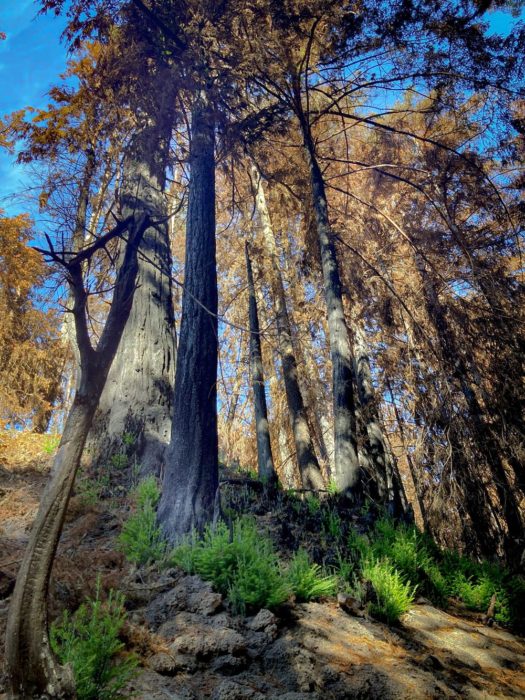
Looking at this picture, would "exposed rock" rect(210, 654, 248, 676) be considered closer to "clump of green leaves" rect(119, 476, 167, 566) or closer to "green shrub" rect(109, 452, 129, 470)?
"clump of green leaves" rect(119, 476, 167, 566)

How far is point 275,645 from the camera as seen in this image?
9.39 ft

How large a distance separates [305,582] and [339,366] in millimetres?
3553

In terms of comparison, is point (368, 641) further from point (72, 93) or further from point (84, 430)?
Result: point (72, 93)

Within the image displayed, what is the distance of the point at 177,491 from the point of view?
14.2 feet

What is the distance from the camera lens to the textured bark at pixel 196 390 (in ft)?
14.0

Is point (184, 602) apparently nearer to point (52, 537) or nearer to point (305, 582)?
point (305, 582)

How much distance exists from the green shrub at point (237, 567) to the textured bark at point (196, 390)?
419 millimetres

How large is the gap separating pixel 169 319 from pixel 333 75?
5546mm

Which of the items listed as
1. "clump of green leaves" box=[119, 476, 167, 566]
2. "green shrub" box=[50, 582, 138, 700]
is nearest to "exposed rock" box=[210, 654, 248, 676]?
"green shrub" box=[50, 582, 138, 700]

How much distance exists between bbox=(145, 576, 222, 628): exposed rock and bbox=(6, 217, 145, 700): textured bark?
1.16 m

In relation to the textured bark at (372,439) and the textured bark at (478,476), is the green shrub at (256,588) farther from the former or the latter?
the textured bark at (372,439)

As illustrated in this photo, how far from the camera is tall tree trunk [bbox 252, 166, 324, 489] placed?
8.03 metres

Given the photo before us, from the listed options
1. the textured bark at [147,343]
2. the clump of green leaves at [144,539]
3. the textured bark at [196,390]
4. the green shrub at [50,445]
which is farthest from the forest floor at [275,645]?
the green shrub at [50,445]

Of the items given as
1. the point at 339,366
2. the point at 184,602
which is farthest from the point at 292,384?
the point at 184,602
